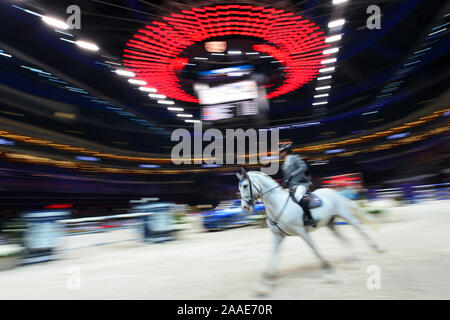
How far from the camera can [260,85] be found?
18812 millimetres

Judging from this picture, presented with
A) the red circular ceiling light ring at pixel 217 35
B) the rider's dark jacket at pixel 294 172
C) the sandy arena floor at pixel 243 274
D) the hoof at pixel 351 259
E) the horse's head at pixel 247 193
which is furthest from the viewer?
the red circular ceiling light ring at pixel 217 35

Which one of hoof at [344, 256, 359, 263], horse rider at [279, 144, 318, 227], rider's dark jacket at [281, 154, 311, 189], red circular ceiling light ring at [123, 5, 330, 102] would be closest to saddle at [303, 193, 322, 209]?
horse rider at [279, 144, 318, 227]

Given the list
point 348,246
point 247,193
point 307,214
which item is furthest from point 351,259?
point 247,193

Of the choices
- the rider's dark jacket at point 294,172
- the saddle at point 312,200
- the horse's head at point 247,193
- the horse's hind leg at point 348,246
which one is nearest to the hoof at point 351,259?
the horse's hind leg at point 348,246

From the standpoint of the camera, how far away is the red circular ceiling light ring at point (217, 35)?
11664 mm

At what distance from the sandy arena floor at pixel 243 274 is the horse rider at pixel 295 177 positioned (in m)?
1.10

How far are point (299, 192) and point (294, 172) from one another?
13.6 inches

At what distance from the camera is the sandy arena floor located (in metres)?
3.74

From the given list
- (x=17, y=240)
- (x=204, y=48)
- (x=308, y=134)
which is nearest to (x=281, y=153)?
(x=17, y=240)

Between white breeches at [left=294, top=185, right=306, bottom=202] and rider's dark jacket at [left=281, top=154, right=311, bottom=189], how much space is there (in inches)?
4.5

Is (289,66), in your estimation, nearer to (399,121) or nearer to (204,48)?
(204,48)

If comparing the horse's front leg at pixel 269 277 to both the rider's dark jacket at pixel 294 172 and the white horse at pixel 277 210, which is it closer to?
the white horse at pixel 277 210

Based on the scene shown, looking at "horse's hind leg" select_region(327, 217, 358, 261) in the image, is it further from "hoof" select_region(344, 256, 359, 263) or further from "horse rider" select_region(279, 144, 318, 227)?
"horse rider" select_region(279, 144, 318, 227)

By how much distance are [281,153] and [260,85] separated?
14.8 m
